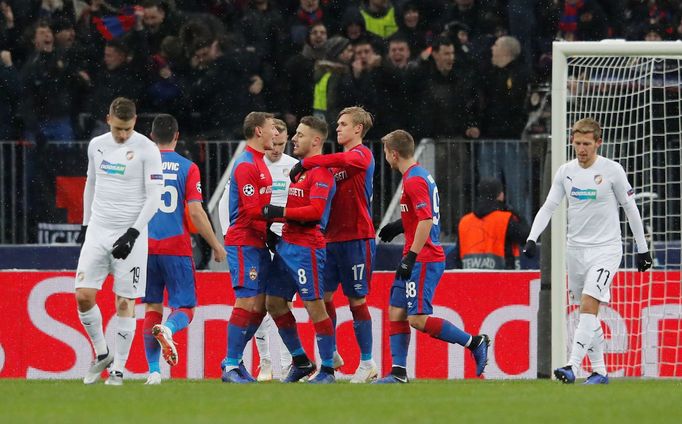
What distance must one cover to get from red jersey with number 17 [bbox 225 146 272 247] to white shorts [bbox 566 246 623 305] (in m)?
2.47

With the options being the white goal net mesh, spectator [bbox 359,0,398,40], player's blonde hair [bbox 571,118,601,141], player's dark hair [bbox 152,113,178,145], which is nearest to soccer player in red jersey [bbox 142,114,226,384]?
player's dark hair [bbox 152,113,178,145]

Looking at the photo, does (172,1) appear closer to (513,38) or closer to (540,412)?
(513,38)

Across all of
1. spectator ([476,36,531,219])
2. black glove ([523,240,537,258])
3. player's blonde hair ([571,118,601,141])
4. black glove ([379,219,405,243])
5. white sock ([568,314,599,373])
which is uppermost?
spectator ([476,36,531,219])

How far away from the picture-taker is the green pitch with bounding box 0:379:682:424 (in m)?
7.76

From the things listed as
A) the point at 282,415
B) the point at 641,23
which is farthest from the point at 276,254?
the point at 641,23

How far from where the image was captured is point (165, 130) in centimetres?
1130

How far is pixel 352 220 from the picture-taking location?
36.9 ft

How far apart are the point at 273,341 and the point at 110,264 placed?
3.27 m

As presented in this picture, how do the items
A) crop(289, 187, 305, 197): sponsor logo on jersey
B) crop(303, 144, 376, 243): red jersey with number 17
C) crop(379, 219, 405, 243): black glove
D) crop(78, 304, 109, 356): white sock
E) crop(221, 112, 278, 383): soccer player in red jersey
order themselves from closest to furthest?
crop(78, 304, 109, 356): white sock → crop(289, 187, 305, 197): sponsor logo on jersey → crop(221, 112, 278, 383): soccer player in red jersey → crop(303, 144, 376, 243): red jersey with number 17 → crop(379, 219, 405, 243): black glove

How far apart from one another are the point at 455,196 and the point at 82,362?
4398 mm

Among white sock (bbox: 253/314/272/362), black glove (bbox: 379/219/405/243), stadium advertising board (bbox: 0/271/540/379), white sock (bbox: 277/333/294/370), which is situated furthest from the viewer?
stadium advertising board (bbox: 0/271/540/379)

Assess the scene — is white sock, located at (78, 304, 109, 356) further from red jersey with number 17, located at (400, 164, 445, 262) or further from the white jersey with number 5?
red jersey with number 17, located at (400, 164, 445, 262)

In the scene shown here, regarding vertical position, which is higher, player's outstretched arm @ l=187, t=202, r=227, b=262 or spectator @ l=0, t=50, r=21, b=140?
spectator @ l=0, t=50, r=21, b=140

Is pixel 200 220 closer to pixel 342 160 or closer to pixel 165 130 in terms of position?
pixel 165 130
